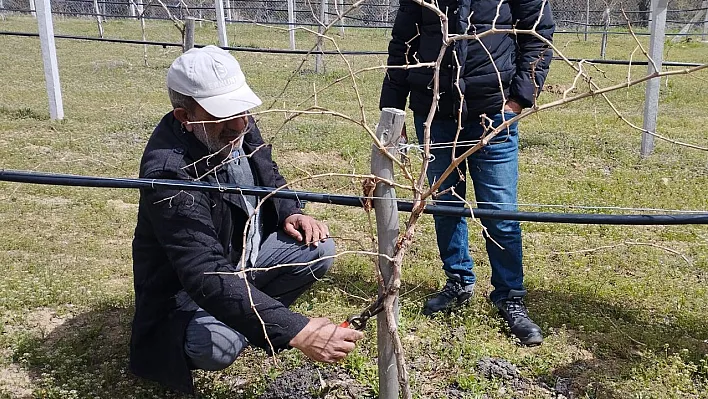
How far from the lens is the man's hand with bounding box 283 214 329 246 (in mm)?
2764

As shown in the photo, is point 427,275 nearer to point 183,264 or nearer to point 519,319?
point 519,319

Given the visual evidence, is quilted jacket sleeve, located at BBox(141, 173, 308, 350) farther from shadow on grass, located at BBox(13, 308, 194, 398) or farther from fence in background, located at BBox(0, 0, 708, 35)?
fence in background, located at BBox(0, 0, 708, 35)

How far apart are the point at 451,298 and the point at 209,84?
163cm

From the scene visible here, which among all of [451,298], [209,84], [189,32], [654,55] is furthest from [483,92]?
[189,32]

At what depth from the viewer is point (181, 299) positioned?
246cm

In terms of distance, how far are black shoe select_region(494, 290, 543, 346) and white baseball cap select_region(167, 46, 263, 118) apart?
5.07ft

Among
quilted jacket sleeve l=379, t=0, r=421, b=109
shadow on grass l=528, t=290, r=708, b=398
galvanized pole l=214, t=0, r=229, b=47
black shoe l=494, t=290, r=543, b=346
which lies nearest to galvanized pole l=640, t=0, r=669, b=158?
shadow on grass l=528, t=290, r=708, b=398

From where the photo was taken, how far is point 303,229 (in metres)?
2.79

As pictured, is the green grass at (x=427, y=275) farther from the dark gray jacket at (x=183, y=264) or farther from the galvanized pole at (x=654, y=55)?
the dark gray jacket at (x=183, y=264)

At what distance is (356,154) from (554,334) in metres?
3.23

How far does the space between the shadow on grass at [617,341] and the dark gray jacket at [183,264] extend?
4.38 ft

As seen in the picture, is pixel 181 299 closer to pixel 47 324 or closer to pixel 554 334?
pixel 47 324

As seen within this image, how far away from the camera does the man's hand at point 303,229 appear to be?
9.07ft

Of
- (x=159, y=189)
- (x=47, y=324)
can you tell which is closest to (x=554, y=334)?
(x=159, y=189)
